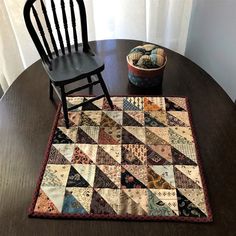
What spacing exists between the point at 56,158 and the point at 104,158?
173 millimetres

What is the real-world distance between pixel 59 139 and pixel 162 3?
45.0 inches

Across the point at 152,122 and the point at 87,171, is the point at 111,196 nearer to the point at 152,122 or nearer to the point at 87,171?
the point at 87,171

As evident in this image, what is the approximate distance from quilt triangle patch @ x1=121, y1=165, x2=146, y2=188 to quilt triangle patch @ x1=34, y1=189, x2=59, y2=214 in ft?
0.75

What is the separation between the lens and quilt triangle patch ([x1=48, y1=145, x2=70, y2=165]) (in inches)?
39.3

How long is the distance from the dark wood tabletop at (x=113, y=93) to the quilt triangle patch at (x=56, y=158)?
37mm

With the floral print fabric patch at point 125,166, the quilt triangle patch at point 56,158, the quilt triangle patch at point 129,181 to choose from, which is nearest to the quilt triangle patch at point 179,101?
the floral print fabric patch at point 125,166

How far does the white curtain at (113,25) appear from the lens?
1621 millimetres

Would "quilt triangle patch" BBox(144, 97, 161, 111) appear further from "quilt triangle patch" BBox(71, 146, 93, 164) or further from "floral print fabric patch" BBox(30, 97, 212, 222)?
"quilt triangle patch" BBox(71, 146, 93, 164)

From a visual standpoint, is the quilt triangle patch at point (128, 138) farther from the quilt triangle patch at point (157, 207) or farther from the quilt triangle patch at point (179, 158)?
the quilt triangle patch at point (157, 207)

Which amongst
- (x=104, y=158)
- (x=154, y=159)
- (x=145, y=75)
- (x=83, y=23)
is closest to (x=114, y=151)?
(x=104, y=158)

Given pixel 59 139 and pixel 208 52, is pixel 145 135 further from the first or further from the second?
pixel 208 52

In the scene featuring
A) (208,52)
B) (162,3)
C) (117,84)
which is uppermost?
(162,3)

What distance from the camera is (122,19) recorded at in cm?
175

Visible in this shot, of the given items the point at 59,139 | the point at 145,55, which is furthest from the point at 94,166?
the point at 145,55
